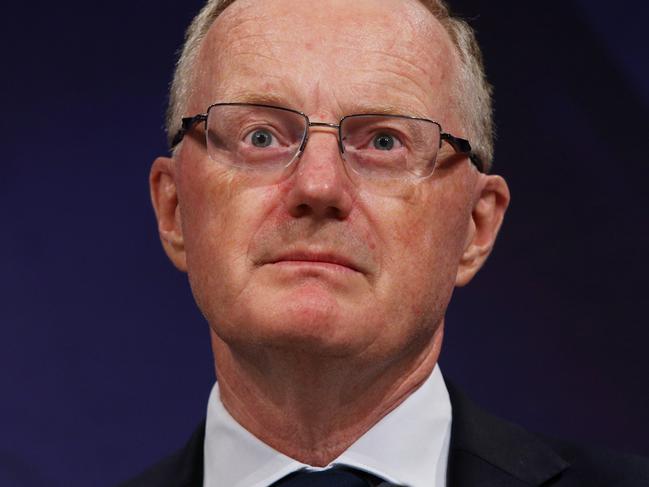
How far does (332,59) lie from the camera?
2.48 m

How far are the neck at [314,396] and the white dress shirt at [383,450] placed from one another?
28 millimetres

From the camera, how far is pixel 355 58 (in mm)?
2488

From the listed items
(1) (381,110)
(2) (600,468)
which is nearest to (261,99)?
(1) (381,110)

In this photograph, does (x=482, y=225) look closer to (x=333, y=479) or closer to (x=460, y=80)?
(x=460, y=80)

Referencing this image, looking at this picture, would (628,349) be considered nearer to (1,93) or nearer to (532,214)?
(532,214)

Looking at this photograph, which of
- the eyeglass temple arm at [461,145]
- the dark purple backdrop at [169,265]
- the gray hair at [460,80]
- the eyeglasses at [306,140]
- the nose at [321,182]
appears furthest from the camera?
the dark purple backdrop at [169,265]

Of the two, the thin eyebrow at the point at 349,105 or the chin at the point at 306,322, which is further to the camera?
the thin eyebrow at the point at 349,105

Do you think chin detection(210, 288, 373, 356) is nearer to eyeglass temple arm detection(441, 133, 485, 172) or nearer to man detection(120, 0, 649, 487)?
man detection(120, 0, 649, 487)

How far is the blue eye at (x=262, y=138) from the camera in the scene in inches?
97.9

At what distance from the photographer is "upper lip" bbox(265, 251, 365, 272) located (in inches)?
93.0

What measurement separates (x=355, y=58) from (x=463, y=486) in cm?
91

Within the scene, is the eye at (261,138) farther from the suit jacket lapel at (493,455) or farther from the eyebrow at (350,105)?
the suit jacket lapel at (493,455)

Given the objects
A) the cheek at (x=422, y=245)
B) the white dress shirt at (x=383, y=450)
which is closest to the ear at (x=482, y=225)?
the cheek at (x=422, y=245)

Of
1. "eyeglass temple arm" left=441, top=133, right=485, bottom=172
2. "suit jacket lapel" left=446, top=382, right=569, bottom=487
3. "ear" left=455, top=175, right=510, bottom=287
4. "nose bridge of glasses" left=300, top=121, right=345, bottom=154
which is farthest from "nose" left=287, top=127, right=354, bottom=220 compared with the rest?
"suit jacket lapel" left=446, top=382, right=569, bottom=487
